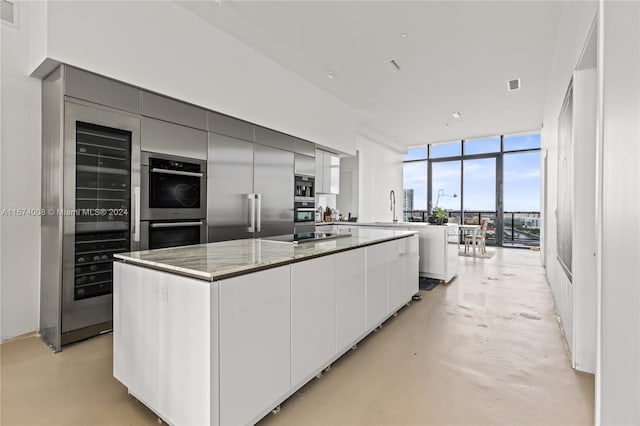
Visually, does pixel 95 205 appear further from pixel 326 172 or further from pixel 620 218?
pixel 326 172

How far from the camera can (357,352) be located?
7.77 feet

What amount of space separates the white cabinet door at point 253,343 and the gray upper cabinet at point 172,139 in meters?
2.09

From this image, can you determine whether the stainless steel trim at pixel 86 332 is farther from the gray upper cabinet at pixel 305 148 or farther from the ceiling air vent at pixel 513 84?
the ceiling air vent at pixel 513 84

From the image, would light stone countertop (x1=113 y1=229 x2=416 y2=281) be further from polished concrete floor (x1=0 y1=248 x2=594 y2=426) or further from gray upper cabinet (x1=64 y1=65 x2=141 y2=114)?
gray upper cabinet (x1=64 y1=65 x2=141 y2=114)

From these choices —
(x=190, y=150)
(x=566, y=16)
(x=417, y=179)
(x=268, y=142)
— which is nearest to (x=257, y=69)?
(x=268, y=142)

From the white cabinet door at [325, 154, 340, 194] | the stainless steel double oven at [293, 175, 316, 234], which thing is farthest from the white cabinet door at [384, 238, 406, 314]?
the white cabinet door at [325, 154, 340, 194]

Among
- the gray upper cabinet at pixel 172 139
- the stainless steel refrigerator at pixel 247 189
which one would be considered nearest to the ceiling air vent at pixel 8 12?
the gray upper cabinet at pixel 172 139

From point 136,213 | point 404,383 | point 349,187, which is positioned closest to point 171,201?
point 136,213

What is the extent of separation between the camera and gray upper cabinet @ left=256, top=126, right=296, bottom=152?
3.98 metres

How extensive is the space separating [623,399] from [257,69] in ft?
13.5

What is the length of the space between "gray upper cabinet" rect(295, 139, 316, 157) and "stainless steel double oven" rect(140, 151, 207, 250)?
67.8 inches

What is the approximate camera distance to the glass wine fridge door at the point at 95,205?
7.92 feet

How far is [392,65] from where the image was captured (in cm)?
412

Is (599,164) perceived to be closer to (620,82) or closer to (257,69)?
(620,82)
